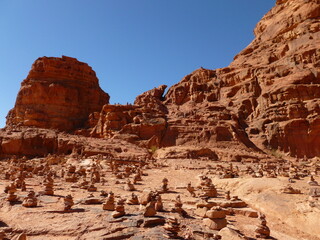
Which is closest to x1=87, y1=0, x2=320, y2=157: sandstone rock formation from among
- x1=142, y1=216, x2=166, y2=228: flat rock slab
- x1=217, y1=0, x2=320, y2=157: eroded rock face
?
x1=217, y1=0, x2=320, y2=157: eroded rock face

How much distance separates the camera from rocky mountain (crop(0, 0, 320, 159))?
116ft

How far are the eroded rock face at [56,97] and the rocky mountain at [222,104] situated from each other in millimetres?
177

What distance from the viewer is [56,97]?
46.9m

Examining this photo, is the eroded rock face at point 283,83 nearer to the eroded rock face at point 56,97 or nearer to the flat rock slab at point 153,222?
the eroded rock face at point 56,97

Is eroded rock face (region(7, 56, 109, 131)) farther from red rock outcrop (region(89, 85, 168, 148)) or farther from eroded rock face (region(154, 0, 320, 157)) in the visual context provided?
eroded rock face (region(154, 0, 320, 157))

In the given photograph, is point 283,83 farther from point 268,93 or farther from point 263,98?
point 263,98

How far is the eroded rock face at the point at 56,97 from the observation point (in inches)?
1793

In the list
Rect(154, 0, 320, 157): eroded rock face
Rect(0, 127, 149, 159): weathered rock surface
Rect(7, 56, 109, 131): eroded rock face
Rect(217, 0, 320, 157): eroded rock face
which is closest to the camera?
Rect(0, 127, 149, 159): weathered rock surface

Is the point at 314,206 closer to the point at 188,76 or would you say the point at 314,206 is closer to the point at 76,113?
the point at 76,113

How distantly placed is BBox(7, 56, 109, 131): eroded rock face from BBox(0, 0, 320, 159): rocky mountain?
7.0 inches

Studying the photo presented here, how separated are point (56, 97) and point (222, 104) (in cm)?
3077

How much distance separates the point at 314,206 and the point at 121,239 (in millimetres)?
5963

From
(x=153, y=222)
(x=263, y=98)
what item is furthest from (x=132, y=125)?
(x=153, y=222)

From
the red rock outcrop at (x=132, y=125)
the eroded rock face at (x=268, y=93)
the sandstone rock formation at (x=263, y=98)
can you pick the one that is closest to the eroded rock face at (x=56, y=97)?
the red rock outcrop at (x=132, y=125)
